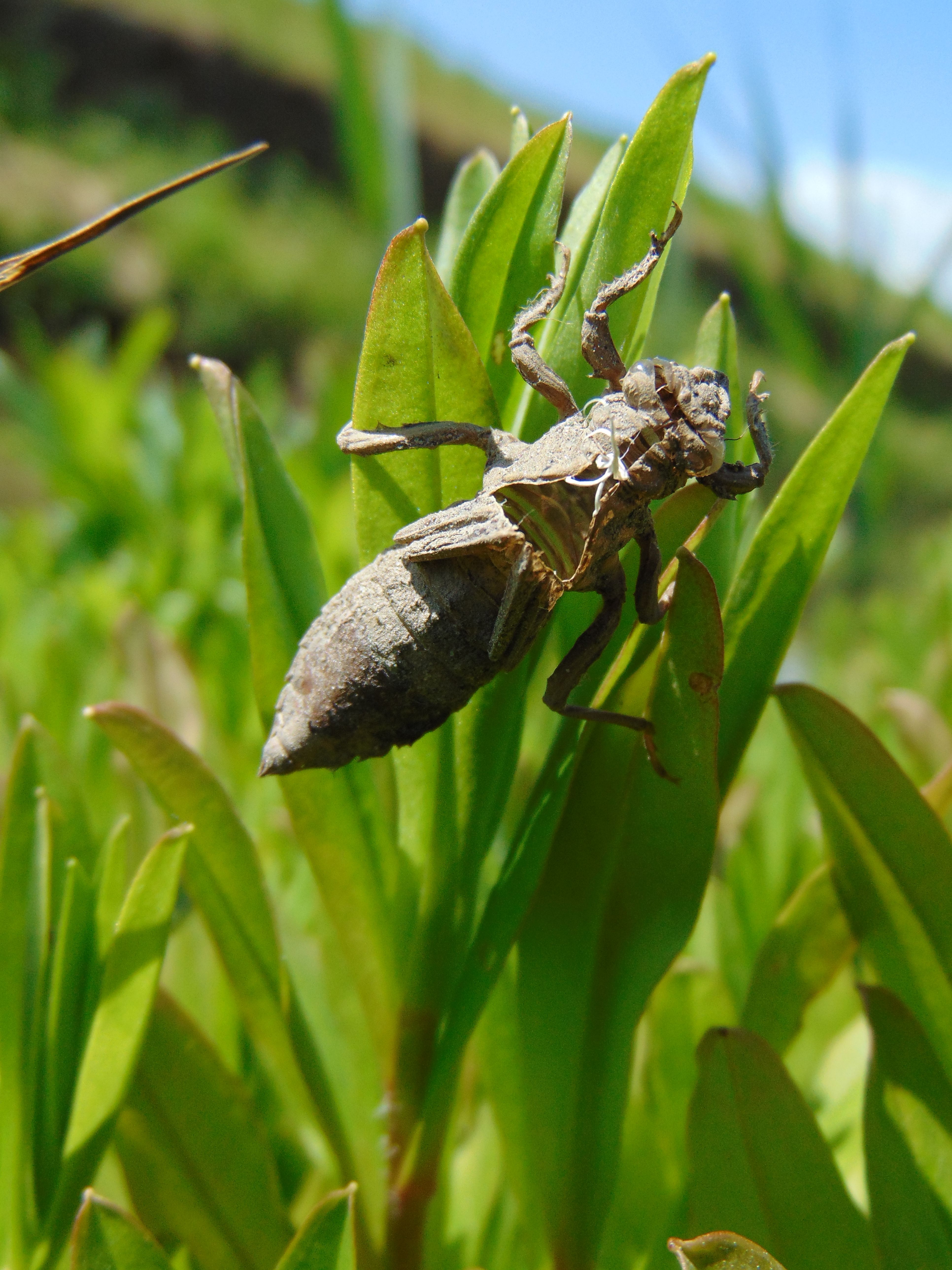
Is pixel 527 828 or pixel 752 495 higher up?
pixel 752 495

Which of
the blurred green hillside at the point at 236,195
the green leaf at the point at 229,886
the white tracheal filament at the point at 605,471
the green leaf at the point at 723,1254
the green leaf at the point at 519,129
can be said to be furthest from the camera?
the blurred green hillside at the point at 236,195

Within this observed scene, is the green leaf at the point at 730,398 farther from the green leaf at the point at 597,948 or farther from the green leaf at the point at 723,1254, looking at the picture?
the green leaf at the point at 723,1254

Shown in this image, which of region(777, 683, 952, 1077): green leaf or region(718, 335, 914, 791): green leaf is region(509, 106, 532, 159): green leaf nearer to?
region(718, 335, 914, 791): green leaf

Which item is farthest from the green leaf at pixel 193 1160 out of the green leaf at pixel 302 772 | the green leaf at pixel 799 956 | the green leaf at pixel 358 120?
the green leaf at pixel 358 120

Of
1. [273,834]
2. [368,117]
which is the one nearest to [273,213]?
[368,117]

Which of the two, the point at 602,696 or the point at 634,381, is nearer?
the point at 602,696

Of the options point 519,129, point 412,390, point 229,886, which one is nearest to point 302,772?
point 229,886

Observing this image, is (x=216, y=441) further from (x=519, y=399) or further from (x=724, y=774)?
(x=724, y=774)
